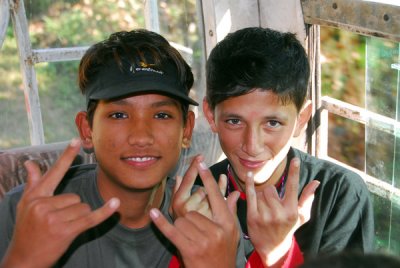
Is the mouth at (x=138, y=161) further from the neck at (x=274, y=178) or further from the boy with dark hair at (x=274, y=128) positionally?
the neck at (x=274, y=178)

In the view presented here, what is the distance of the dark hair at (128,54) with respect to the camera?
1.76 metres

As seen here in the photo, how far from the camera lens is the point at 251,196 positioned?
1.59m

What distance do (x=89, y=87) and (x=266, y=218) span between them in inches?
23.4

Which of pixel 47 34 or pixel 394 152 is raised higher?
pixel 47 34

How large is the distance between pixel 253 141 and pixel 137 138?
394 mm

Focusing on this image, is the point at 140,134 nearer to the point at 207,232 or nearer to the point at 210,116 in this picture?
the point at 207,232

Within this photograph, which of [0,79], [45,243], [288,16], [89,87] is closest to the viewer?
[45,243]

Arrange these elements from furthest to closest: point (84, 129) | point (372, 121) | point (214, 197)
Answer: point (372, 121), point (84, 129), point (214, 197)

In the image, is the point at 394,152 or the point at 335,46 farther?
the point at 335,46

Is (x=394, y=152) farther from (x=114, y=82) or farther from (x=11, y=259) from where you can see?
(x=11, y=259)

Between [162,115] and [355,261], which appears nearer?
[355,261]

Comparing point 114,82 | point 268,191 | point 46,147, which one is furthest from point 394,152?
point 46,147

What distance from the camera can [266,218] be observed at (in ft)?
5.24

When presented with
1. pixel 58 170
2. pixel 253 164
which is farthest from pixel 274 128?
pixel 58 170
